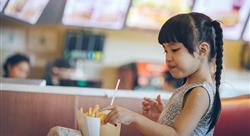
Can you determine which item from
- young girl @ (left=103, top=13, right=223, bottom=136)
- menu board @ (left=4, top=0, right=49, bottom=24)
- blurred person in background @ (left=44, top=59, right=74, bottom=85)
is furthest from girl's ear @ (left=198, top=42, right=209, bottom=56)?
blurred person in background @ (left=44, top=59, right=74, bottom=85)

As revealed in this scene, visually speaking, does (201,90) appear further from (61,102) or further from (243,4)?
(243,4)

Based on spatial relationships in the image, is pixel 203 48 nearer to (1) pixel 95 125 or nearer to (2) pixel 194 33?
(2) pixel 194 33

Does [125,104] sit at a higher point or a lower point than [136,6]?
lower

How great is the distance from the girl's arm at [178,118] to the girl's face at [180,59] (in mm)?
64

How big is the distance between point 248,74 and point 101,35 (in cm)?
165

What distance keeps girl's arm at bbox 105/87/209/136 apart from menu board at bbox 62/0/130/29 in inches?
74.8

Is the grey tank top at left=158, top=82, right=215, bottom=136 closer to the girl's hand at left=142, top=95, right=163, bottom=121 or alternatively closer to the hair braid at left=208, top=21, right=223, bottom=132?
the hair braid at left=208, top=21, right=223, bottom=132

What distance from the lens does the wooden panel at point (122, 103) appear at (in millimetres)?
1674

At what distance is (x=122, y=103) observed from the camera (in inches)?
67.6

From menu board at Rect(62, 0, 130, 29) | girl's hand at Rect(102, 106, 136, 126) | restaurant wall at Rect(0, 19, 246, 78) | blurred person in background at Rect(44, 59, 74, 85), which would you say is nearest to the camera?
girl's hand at Rect(102, 106, 136, 126)

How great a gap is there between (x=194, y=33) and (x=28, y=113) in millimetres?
803

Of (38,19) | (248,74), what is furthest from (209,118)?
(248,74)

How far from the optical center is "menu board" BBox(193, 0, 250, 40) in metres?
3.24

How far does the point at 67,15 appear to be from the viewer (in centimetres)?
299
